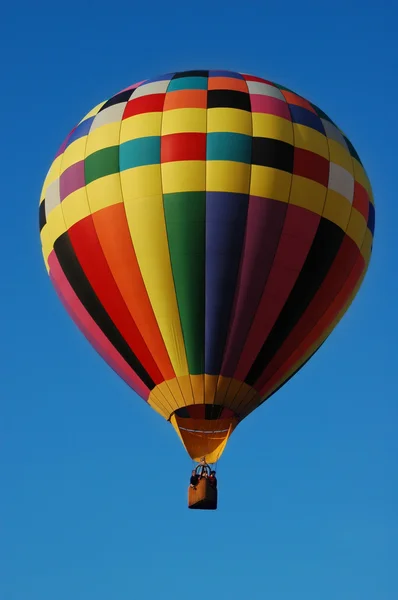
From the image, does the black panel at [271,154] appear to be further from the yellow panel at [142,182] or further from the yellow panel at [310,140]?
the yellow panel at [142,182]

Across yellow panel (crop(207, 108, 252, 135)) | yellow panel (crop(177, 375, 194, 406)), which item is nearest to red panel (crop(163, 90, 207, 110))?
yellow panel (crop(207, 108, 252, 135))

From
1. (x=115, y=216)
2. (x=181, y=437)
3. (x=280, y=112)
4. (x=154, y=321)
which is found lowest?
(x=181, y=437)

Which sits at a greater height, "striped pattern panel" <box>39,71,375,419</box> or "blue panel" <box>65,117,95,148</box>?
"blue panel" <box>65,117,95,148</box>

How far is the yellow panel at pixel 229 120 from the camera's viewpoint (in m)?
23.1

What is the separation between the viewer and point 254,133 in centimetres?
2322

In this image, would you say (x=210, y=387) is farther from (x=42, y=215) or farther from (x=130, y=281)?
(x=42, y=215)

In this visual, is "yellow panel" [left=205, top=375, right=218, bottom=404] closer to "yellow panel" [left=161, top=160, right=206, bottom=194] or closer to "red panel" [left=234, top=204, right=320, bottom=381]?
"red panel" [left=234, top=204, right=320, bottom=381]

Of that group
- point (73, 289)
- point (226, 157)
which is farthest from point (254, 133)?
point (73, 289)

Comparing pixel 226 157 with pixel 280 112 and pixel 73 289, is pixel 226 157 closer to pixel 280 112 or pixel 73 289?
pixel 280 112

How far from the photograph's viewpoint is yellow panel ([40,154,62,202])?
24375 millimetres

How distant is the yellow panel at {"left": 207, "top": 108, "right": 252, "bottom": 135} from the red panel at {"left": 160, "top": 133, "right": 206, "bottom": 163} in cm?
25

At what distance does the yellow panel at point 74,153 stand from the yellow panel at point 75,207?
561 millimetres

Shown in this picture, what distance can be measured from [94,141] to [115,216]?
55.2 inches

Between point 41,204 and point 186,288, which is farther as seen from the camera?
point 41,204
